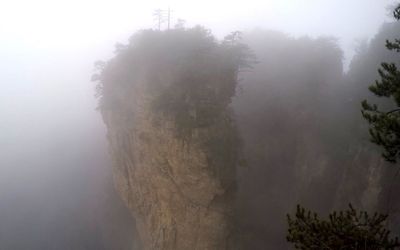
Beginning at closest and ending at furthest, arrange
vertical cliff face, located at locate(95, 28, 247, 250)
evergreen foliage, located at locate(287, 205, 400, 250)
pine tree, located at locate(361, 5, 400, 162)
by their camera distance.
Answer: evergreen foliage, located at locate(287, 205, 400, 250)
pine tree, located at locate(361, 5, 400, 162)
vertical cliff face, located at locate(95, 28, 247, 250)

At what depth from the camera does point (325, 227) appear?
9008 mm

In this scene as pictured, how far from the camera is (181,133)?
20672mm

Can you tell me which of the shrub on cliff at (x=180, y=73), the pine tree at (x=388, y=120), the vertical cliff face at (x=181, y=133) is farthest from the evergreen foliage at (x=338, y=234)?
the shrub on cliff at (x=180, y=73)

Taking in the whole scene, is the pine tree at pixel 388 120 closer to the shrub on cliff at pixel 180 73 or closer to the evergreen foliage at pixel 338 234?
the evergreen foliage at pixel 338 234

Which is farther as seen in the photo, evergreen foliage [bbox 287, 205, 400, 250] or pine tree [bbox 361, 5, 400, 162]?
pine tree [bbox 361, 5, 400, 162]

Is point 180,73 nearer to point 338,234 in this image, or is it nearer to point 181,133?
point 181,133

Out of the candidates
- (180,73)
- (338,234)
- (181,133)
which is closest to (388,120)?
(338,234)

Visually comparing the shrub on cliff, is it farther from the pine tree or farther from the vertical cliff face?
the pine tree

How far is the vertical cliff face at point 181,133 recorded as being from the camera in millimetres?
20641

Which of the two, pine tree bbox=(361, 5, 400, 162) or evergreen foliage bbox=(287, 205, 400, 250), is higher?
pine tree bbox=(361, 5, 400, 162)

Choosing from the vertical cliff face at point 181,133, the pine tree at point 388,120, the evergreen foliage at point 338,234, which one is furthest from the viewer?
the vertical cliff face at point 181,133

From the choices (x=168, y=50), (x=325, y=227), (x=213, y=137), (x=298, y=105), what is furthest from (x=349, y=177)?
(x=325, y=227)

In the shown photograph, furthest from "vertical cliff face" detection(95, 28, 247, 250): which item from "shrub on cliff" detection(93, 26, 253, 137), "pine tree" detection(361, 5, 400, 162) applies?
"pine tree" detection(361, 5, 400, 162)

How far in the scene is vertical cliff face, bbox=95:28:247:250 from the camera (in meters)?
20.6
